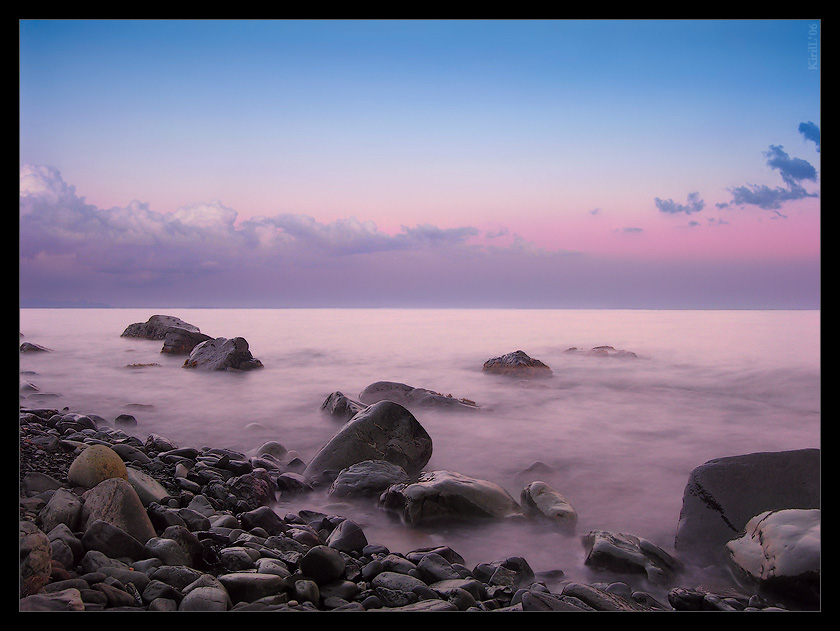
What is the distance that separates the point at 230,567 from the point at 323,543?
636 millimetres

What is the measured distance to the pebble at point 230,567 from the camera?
231 centimetres

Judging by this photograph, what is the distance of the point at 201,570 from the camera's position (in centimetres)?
269

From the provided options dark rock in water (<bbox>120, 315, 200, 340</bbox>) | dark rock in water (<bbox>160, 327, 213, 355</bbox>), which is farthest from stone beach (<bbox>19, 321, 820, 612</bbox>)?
dark rock in water (<bbox>120, 315, 200, 340</bbox>)

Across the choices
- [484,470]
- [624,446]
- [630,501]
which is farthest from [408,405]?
[630,501]

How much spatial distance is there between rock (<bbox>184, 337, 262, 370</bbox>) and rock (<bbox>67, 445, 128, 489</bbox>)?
6.32m

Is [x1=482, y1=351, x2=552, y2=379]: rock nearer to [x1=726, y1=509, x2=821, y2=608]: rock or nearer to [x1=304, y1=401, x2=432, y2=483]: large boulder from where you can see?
[x1=304, y1=401, x2=432, y2=483]: large boulder

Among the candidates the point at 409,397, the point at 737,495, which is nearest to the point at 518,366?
the point at 409,397

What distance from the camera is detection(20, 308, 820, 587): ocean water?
12.8ft

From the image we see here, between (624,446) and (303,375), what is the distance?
5962 millimetres

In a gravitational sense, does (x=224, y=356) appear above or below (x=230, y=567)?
above

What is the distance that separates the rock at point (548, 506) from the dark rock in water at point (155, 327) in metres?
10.5

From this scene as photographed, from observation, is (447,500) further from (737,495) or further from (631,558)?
(737,495)

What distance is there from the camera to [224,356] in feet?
32.1
